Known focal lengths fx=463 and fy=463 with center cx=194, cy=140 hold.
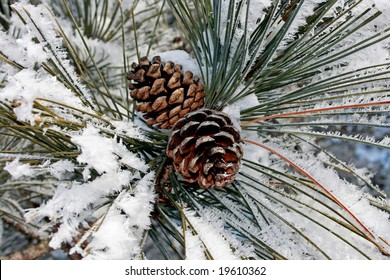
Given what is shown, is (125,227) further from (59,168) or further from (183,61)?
(183,61)

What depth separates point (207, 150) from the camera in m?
0.61

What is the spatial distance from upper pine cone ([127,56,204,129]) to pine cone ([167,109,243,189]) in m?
0.05

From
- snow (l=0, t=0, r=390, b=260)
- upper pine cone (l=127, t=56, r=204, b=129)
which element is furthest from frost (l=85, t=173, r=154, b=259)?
upper pine cone (l=127, t=56, r=204, b=129)

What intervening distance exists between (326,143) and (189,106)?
2214 mm

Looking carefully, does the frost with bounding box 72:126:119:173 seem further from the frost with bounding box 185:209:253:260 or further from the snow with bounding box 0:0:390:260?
the frost with bounding box 185:209:253:260

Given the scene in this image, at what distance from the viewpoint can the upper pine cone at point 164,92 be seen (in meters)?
0.67

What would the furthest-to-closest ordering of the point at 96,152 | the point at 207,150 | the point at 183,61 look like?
the point at 183,61, the point at 207,150, the point at 96,152

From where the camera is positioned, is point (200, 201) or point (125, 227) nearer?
point (125, 227)

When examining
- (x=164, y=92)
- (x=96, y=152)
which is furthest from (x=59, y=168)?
(x=164, y=92)

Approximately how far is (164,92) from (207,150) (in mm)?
123

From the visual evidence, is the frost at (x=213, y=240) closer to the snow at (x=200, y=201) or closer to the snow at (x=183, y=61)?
the snow at (x=200, y=201)

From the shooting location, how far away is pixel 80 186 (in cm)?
53

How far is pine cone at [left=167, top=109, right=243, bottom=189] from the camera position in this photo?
1.98 feet

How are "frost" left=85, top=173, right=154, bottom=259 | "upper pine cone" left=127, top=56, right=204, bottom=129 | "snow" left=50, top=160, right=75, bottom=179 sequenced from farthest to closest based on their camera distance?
"upper pine cone" left=127, top=56, right=204, bottom=129 < "snow" left=50, top=160, right=75, bottom=179 < "frost" left=85, top=173, right=154, bottom=259
